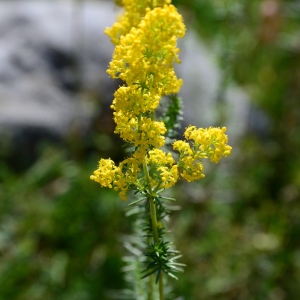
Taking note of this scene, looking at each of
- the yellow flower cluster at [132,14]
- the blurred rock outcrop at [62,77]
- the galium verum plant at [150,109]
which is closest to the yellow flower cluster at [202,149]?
the galium verum plant at [150,109]

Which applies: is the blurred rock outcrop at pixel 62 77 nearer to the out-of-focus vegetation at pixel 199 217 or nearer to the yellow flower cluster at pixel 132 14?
the out-of-focus vegetation at pixel 199 217

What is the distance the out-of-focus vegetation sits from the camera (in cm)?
233

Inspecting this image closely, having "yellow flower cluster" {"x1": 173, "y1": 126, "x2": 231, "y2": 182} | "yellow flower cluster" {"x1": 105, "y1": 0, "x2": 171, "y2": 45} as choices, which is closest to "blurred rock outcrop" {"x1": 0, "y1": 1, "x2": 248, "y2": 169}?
"yellow flower cluster" {"x1": 105, "y1": 0, "x2": 171, "y2": 45}

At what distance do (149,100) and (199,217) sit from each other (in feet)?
5.97

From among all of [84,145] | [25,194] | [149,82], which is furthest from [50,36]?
[149,82]

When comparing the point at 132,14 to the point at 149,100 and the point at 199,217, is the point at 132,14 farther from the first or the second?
the point at 199,217

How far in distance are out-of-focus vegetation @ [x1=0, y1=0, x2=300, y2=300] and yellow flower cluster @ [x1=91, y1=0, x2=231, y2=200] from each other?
119cm

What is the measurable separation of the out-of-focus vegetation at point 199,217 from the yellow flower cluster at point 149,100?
119cm

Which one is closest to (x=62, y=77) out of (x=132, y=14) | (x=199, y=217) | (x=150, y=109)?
(x=199, y=217)

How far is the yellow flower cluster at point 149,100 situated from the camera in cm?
97

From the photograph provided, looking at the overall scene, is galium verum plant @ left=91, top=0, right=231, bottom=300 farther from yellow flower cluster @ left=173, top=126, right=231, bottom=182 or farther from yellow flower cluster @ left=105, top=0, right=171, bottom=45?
yellow flower cluster @ left=105, top=0, right=171, bottom=45

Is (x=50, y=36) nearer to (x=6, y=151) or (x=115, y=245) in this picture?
(x=6, y=151)

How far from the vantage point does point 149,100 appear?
1008 mm

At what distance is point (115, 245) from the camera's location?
8.16 feet
